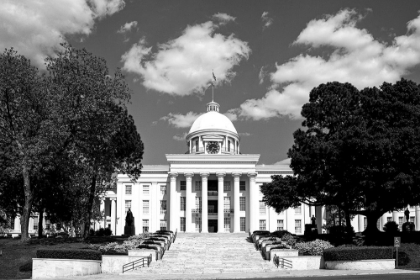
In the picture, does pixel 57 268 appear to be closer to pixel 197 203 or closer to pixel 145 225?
pixel 197 203

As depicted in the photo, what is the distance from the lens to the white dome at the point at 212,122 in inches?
3538

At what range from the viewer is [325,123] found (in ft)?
135

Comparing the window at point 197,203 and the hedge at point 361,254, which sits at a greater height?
the window at point 197,203

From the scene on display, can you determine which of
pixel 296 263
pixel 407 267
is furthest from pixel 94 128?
pixel 407 267

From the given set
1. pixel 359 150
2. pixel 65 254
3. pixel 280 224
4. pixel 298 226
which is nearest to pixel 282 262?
pixel 359 150

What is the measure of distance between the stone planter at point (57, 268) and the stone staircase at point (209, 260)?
3.36 m

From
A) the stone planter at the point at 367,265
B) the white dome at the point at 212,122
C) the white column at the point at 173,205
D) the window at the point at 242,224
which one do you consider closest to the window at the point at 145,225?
the white column at the point at 173,205

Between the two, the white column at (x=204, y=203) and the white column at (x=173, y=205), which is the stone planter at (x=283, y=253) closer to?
the white column at (x=204, y=203)

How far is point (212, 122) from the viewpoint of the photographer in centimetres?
9038

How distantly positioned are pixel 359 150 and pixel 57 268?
21760mm

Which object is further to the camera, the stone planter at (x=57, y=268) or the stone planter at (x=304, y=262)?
the stone planter at (x=304, y=262)

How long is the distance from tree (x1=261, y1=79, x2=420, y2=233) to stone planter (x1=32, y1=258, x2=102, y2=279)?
1975 cm

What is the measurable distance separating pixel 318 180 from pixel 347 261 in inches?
439

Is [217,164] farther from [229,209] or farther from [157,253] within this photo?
[157,253]
